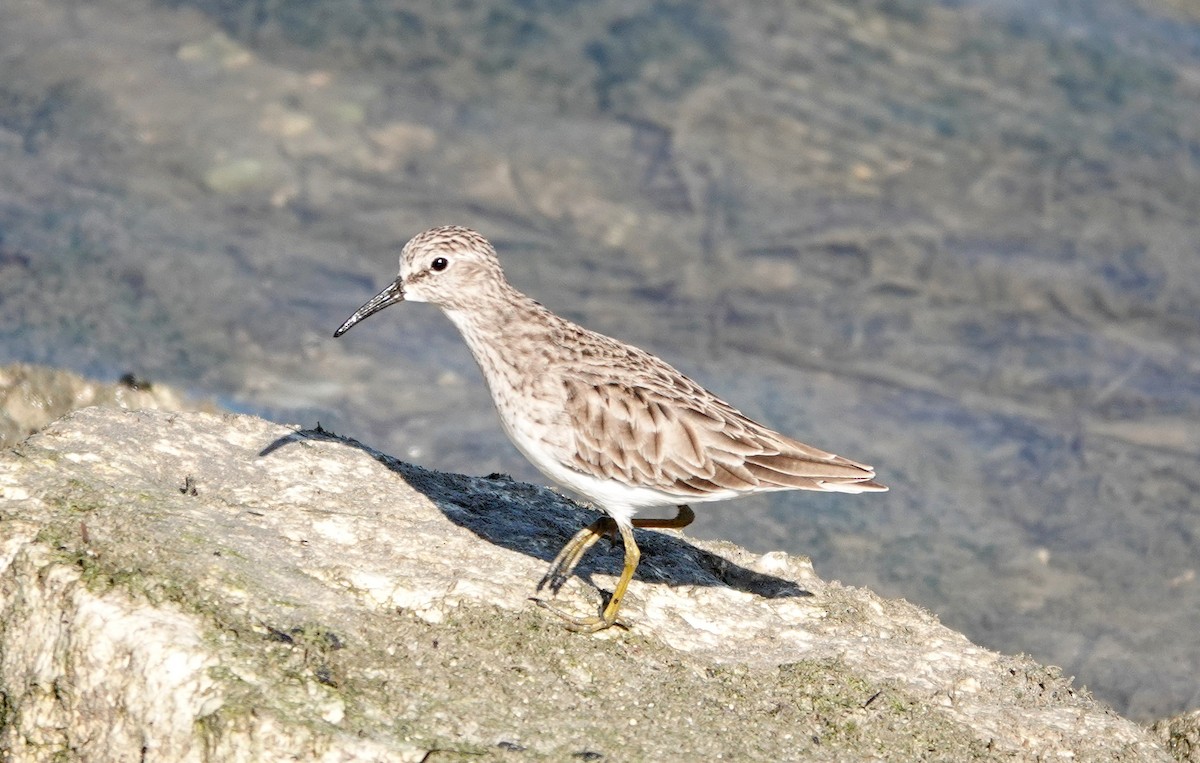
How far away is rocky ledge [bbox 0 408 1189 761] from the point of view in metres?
4.86

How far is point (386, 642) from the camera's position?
5246 mm

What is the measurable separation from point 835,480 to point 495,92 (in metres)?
9.15

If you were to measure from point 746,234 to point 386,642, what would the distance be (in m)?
8.47

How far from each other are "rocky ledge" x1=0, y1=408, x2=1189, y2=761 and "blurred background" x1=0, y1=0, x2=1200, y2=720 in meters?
3.22

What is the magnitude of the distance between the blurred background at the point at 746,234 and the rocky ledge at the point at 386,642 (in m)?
3.22

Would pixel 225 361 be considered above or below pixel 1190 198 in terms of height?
below

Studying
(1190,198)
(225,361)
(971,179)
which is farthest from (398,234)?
(1190,198)

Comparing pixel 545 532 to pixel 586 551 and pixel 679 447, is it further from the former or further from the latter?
pixel 679 447

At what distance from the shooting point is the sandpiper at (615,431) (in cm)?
615

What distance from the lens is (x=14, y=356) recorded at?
1012 cm

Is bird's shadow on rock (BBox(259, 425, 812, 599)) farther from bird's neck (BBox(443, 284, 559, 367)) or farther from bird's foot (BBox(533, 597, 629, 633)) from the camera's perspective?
bird's neck (BBox(443, 284, 559, 367))

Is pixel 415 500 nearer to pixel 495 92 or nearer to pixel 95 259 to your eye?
pixel 95 259

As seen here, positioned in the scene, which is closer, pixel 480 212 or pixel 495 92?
pixel 480 212

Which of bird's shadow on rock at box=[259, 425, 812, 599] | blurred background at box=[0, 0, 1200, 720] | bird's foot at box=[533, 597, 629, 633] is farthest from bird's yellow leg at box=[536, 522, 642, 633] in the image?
blurred background at box=[0, 0, 1200, 720]
